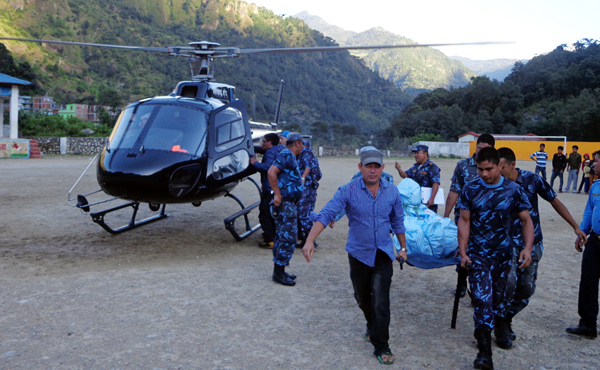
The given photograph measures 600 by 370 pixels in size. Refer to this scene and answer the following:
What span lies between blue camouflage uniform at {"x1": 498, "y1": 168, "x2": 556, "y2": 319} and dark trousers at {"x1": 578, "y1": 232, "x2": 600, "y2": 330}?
451mm

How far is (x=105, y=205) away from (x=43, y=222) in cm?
193

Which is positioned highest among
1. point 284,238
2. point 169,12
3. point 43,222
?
point 169,12

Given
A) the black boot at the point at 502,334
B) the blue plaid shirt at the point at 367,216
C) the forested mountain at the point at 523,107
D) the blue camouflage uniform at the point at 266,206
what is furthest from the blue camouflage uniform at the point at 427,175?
the forested mountain at the point at 523,107

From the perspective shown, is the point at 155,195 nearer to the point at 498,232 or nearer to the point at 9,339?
the point at 9,339

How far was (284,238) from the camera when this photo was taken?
525 cm

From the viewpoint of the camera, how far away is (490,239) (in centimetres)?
342

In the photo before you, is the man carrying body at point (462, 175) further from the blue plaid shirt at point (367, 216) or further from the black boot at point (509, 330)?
the blue plaid shirt at point (367, 216)

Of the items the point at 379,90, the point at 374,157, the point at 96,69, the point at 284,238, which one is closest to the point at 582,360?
the point at 374,157

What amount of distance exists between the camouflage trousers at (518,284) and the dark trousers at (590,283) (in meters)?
0.48

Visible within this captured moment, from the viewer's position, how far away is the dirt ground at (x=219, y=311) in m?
3.40

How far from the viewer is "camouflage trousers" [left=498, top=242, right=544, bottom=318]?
142 inches

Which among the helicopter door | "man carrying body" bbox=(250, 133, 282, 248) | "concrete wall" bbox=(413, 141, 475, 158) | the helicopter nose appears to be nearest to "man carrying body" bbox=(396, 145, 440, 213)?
"man carrying body" bbox=(250, 133, 282, 248)

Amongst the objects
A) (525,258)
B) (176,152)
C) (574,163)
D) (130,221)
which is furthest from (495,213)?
(574,163)

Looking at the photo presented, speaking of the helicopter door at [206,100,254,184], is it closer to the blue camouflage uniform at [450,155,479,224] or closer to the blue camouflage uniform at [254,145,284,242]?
the blue camouflage uniform at [254,145,284,242]
